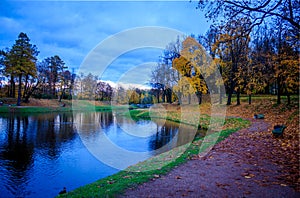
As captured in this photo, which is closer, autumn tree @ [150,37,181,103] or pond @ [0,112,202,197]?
pond @ [0,112,202,197]

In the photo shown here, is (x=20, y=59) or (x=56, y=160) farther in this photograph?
(x=20, y=59)

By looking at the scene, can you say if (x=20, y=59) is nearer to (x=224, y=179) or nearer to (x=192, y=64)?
(x=192, y=64)

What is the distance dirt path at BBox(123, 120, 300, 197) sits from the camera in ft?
13.6

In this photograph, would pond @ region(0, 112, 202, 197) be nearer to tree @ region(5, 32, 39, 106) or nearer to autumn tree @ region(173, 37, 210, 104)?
autumn tree @ region(173, 37, 210, 104)

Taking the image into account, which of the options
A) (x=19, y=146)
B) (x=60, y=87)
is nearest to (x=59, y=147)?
(x=19, y=146)

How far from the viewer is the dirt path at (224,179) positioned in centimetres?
413

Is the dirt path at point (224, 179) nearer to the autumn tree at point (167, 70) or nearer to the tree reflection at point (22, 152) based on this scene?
the tree reflection at point (22, 152)

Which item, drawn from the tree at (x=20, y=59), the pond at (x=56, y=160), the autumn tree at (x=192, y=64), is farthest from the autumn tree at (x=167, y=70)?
the tree at (x=20, y=59)

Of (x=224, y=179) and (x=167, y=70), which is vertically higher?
(x=167, y=70)

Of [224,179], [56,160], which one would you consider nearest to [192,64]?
[56,160]

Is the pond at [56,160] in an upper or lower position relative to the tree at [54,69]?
lower

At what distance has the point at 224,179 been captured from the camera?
16.1ft

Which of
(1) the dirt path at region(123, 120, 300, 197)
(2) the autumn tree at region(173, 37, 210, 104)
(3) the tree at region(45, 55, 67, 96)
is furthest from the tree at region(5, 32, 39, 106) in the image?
(1) the dirt path at region(123, 120, 300, 197)

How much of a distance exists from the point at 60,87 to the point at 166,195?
2043 inches
